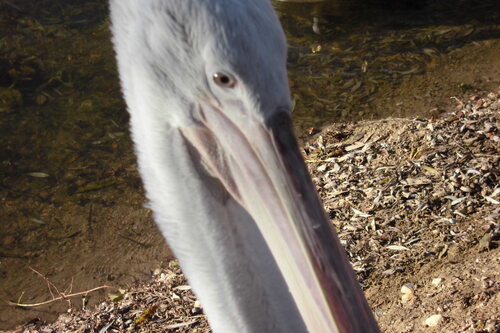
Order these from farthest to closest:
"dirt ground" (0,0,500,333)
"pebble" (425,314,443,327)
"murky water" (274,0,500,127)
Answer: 1. "murky water" (274,0,500,127)
2. "dirt ground" (0,0,500,333)
3. "pebble" (425,314,443,327)

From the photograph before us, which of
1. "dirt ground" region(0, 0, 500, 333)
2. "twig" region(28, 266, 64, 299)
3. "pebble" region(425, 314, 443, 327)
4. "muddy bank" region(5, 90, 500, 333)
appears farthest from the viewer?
"twig" region(28, 266, 64, 299)

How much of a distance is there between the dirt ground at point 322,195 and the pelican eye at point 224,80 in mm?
1694

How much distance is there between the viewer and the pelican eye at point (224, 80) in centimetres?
161

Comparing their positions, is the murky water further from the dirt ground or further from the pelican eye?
the pelican eye

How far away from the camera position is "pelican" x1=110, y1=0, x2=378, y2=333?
1575 millimetres

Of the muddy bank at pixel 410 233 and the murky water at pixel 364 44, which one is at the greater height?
the muddy bank at pixel 410 233

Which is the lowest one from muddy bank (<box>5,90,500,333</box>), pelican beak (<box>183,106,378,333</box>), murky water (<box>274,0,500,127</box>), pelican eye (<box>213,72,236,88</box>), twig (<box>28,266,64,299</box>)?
twig (<box>28,266,64,299</box>)

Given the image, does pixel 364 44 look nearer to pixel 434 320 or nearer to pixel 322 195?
pixel 322 195

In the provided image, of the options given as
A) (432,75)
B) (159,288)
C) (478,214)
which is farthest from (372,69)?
(159,288)

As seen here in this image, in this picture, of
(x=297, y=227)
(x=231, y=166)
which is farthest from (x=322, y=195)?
(x=297, y=227)

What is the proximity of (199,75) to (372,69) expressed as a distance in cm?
402

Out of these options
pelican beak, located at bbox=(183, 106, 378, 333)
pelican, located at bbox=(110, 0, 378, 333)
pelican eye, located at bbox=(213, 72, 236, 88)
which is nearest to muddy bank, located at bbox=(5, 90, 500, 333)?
pelican, located at bbox=(110, 0, 378, 333)

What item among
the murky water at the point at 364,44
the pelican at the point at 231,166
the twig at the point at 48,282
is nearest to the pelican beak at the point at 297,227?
the pelican at the point at 231,166

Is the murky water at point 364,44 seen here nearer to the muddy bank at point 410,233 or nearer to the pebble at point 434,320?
the muddy bank at point 410,233
